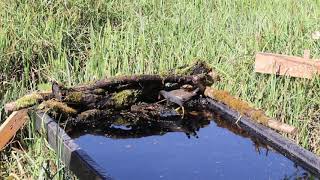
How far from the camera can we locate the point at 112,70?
13.9 feet

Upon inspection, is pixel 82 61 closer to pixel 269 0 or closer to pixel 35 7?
pixel 35 7

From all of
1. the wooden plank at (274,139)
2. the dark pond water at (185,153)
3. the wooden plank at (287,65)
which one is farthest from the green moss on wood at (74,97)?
the wooden plank at (287,65)

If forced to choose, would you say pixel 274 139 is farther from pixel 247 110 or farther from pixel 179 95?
pixel 179 95

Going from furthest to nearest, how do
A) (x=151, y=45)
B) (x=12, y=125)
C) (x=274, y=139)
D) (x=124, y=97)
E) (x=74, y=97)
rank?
1. (x=151, y=45)
2. (x=124, y=97)
3. (x=74, y=97)
4. (x=12, y=125)
5. (x=274, y=139)

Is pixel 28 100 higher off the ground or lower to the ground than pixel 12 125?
higher

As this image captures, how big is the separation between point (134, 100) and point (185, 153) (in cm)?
66

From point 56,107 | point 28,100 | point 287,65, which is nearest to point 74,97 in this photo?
point 56,107

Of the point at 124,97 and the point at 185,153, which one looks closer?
the point at 185,153

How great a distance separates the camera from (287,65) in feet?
12.5

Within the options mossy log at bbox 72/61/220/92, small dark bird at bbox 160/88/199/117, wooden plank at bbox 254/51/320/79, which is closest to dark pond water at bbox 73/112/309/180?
small dark bird at bbox 160/88/199/117

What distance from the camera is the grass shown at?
3.80 meters

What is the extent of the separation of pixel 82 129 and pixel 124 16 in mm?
1997

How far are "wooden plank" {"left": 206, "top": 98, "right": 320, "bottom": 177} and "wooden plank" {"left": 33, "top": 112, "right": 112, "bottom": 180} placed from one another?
109cm

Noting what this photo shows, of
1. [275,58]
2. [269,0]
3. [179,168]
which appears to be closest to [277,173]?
[179,168]
